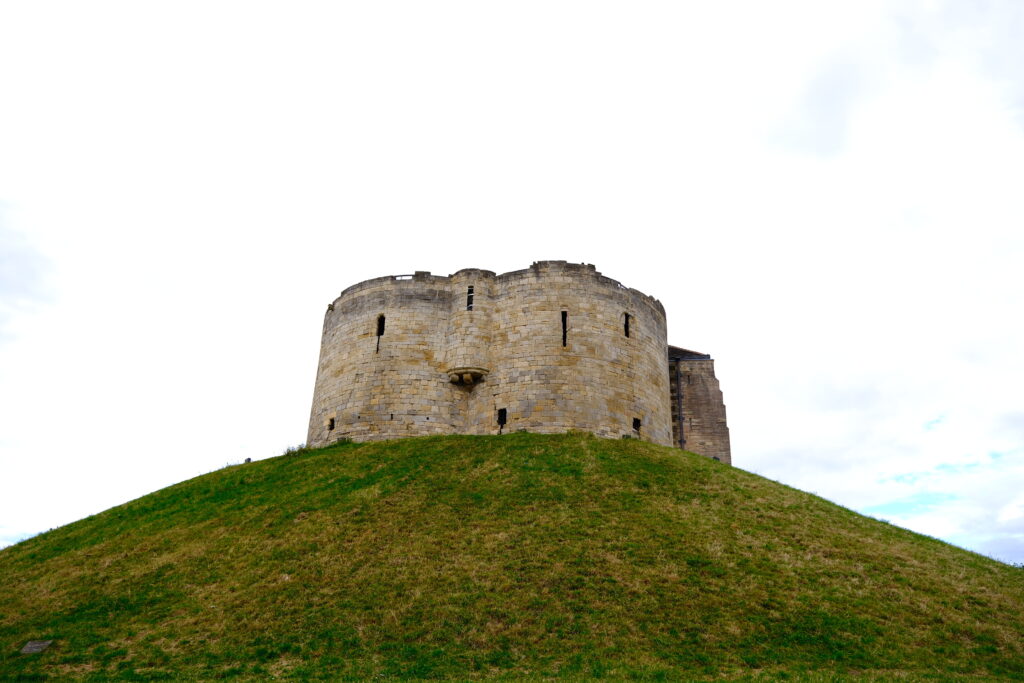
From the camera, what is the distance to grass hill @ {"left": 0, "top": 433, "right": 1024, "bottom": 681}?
13.2 m

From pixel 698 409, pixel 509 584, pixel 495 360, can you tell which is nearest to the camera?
pixel 509 584

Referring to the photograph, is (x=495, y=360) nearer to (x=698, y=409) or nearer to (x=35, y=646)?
(x=698, y=409)

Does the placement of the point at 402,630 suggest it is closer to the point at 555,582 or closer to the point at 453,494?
the point at 555,582

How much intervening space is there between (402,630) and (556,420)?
531 inches

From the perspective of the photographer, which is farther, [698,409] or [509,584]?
[698,409]

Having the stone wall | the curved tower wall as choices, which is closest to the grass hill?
the curved tower wall

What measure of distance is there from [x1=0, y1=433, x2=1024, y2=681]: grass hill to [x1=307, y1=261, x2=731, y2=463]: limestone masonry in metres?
3.98

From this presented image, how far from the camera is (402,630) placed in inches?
559

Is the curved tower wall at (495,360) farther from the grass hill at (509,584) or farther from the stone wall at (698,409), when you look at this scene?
the grass hill at (509,584)

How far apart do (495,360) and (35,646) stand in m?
17.8

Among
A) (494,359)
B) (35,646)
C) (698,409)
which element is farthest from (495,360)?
(35,646)

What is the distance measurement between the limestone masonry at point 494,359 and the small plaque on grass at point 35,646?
1384 centimetres

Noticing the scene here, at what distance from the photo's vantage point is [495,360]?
1133 inches

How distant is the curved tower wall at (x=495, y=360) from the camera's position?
27578 millimetres
